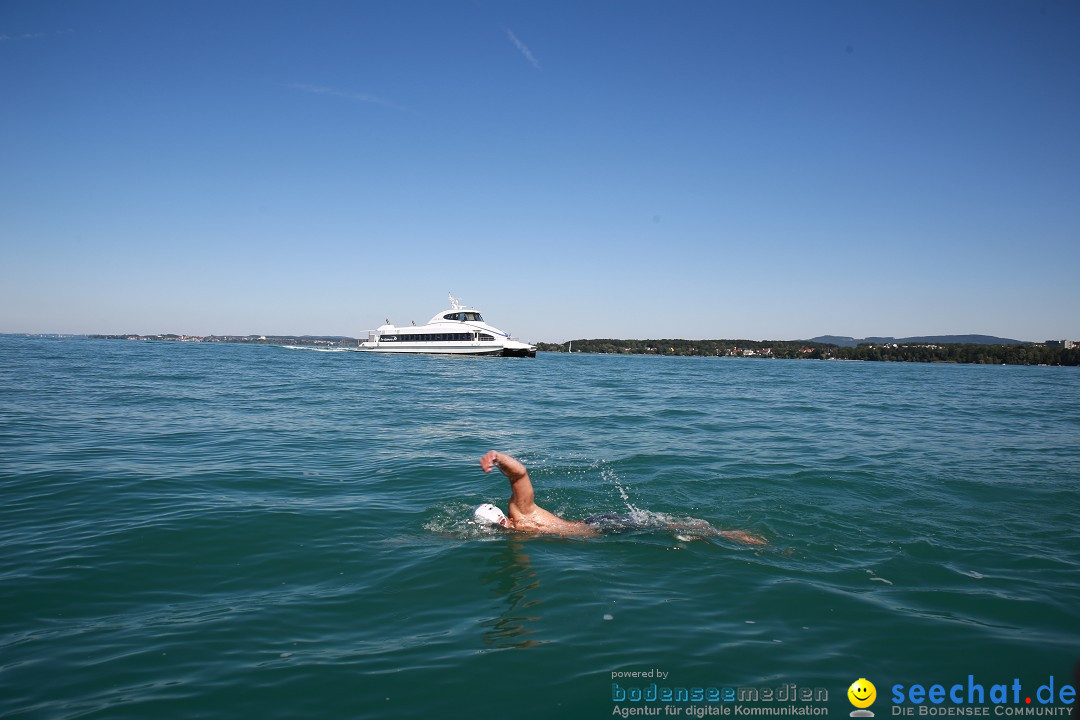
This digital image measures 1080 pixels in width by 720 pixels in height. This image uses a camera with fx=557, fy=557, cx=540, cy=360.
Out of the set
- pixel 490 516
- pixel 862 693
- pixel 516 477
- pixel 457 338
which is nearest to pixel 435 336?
pixel 457 338

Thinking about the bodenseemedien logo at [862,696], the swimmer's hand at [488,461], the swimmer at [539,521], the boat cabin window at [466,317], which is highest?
the boat cabin window at [466,317]

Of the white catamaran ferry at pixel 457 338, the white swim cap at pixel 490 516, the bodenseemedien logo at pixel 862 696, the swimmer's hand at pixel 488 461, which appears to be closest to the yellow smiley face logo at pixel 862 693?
the bodenseemedien logo at pixel 862 696

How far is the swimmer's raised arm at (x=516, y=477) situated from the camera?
20.7 ft

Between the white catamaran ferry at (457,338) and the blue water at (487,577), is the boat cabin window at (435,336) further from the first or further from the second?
the blue water at (487,577)

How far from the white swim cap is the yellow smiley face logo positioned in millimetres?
4327

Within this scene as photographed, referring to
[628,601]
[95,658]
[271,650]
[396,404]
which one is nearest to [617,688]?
[628,601]

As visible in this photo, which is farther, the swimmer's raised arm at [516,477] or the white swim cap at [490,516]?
the white swim cap at [490,516]

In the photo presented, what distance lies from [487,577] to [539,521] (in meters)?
1.40

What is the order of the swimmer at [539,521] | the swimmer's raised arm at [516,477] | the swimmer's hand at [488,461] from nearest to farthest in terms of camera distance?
the swimmer's hand at [488,461] < the swimmer's raised arm at [516,477] < the swimmer at [539,521]

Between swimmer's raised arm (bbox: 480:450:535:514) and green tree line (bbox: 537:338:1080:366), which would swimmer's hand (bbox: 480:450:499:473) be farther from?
green tree line (bbox: 537:338:1080:366)

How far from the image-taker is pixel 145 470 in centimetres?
1029

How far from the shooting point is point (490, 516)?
7.52 meters

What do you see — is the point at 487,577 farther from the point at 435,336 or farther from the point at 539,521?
the point at 435,336

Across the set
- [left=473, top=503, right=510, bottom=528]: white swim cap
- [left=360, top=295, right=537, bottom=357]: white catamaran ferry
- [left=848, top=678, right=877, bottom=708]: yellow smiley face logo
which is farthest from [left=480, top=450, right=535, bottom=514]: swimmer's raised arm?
[left=360, top=295, right=537, bottom=357]: white catamaran ferry
